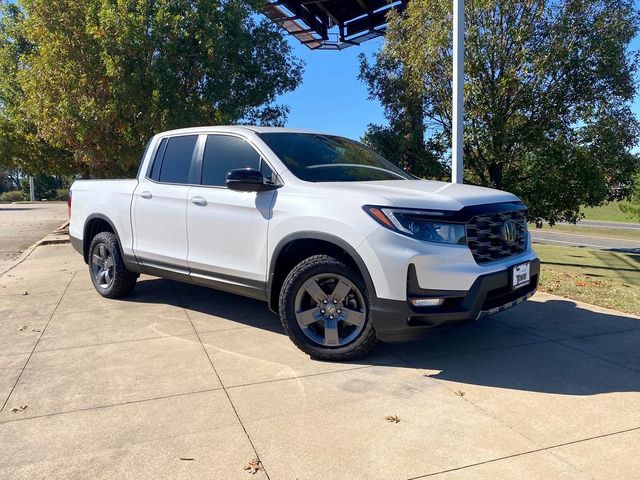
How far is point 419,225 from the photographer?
3.74 m

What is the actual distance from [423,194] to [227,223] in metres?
1.79

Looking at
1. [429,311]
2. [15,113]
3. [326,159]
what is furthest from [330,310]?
[15,113]

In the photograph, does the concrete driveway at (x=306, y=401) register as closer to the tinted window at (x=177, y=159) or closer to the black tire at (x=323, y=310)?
the black tire at (x=323, y=310)

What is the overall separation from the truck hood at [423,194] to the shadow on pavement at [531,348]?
990 mm

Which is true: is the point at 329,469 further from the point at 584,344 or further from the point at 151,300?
the point at 151,300

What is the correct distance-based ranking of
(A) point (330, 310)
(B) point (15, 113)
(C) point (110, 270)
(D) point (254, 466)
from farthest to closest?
1. (B) point (15, 113)
2. (C) point (110, 270)
3. (A) point (330, 310)
4. (D) point (254, 466)

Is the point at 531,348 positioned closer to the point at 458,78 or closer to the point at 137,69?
the point at 458,78

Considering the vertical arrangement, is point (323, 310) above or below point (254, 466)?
above

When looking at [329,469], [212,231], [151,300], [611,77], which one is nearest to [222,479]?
[329,469]

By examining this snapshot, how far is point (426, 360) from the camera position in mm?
4297

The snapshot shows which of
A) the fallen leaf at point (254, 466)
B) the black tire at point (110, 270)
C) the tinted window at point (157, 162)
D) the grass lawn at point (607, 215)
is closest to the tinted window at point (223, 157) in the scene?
the tinted window at point (157, 162)

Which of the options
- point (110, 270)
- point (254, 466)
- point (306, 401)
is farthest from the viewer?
point (110, 270)

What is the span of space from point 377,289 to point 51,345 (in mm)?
3047

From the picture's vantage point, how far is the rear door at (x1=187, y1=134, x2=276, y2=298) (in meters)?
4.51
